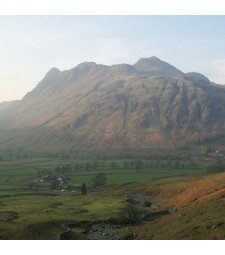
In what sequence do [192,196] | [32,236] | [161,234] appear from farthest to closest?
[192,196]
[32,236]
[161,234]

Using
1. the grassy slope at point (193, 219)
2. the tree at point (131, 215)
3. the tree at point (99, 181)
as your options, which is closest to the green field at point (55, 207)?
the tree at point (131, 215)

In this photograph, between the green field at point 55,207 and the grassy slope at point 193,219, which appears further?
the green field at point 55,207

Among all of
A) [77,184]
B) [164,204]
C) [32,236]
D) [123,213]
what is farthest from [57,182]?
[32,236]

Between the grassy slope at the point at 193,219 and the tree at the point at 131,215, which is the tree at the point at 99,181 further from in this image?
the tree at the point at 131,215

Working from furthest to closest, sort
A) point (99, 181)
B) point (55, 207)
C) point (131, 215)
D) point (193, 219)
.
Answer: point (99, 181) → point (55, 207) → point (131, 215) → point (193, 219)

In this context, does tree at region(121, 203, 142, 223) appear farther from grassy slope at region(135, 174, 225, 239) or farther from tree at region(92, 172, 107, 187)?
tree at region(92, 172, 107, 187)

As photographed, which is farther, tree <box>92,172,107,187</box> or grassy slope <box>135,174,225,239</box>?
tree <box>92,172,107,187</box>

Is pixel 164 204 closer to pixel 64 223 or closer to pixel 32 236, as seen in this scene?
pixel 64 223

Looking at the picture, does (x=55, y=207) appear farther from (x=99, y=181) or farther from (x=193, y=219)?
(x=99, y=181)

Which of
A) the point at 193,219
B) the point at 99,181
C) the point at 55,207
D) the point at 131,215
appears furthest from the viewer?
the point at 99,181

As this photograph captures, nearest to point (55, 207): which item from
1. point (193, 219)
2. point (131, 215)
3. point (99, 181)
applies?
point (131, 215)

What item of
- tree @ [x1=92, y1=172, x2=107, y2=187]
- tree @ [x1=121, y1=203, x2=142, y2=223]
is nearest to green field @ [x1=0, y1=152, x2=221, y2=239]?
tree @ [x1=121, y1=203, x2=142, y2=223]
